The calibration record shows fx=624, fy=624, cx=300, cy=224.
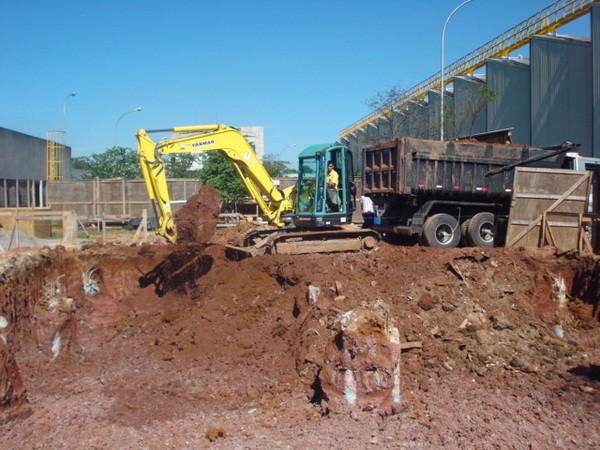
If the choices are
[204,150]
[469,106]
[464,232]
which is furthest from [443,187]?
[469,106]

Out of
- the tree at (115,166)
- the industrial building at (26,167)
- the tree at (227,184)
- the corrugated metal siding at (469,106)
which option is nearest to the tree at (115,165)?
the tree at (115,166)

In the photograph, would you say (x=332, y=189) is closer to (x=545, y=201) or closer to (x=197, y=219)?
(x=197, y=219)

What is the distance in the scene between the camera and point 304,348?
907cm

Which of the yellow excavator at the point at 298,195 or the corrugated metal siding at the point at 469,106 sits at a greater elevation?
the corrugated metal siding at the point at 469,106

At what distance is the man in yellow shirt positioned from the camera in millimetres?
13242

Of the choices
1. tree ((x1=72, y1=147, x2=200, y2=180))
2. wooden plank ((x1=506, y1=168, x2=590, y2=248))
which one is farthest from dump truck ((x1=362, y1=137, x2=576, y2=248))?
tree ((x1=72, y1=147, x2=200, y2=180))

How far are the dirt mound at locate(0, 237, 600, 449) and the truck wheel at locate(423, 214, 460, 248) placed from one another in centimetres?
94

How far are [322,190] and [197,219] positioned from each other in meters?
2.67

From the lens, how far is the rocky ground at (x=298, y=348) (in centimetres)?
698

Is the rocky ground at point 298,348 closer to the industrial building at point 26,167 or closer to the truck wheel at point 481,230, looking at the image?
the truck wheel at point 481,230

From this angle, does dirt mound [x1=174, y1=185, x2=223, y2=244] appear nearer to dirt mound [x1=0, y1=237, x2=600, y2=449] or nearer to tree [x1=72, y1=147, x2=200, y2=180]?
dirt mound [x1=0, y1=237, x2=600, y2=449]

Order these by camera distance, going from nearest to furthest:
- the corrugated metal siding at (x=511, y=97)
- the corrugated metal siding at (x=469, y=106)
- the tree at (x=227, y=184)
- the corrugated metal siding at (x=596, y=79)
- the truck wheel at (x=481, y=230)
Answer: the truck wheel at (x=481, y=230), the corrugated metal siding at (x=596, y=79), the corrugated metal siding at (x=469, y=106), the corrugated metal siding at (x=511, y=97), the tree at (x=227, y=184)

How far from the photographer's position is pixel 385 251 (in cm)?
1232

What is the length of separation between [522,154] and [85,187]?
2135cm
